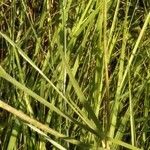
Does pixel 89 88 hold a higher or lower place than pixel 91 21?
lower

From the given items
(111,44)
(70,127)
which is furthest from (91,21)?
(70,127)

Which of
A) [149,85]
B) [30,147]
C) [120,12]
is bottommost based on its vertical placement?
[30,147]

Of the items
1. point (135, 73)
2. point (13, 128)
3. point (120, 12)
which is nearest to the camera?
point (13, 128)

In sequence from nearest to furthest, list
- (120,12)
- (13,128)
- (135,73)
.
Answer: (13,128)
(135,73)
(120,12)

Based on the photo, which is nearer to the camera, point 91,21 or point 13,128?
point 13,128

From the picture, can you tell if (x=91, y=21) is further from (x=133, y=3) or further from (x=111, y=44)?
(x=133, y=3)

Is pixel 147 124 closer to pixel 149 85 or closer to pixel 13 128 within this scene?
pixel 149 85

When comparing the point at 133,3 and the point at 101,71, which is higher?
the point at 133,3

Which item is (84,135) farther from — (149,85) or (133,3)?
(133,3)

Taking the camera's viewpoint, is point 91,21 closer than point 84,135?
No
